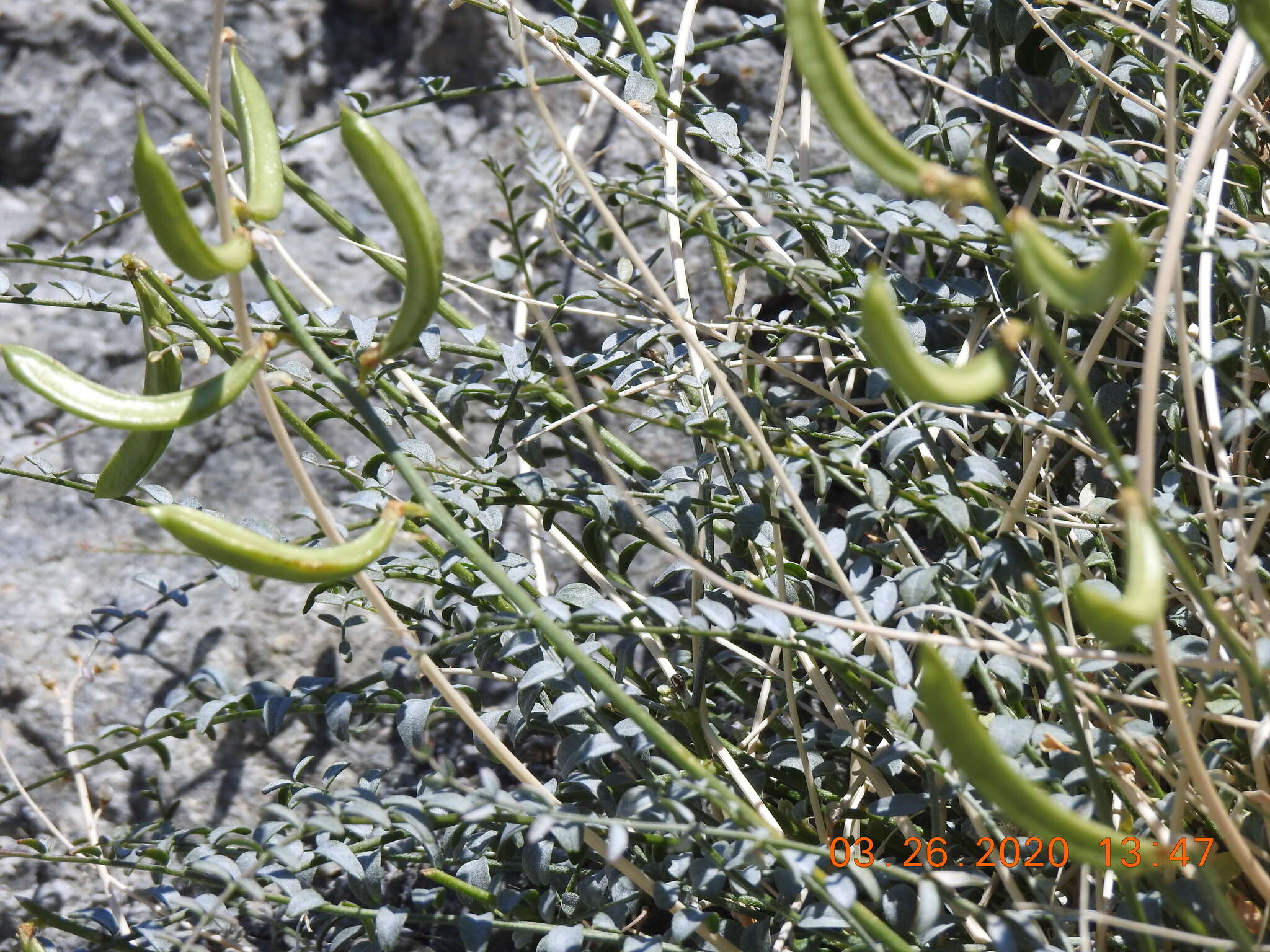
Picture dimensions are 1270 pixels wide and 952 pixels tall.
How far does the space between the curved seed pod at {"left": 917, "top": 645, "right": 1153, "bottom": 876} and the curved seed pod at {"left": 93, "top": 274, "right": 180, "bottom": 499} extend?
0.36 m

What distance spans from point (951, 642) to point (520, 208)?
698 millimetres

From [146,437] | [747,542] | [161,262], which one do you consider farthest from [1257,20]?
[161,262]

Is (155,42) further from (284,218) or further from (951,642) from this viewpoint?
(951,642)

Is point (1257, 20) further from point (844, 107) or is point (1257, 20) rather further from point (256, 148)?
point (256, 148)

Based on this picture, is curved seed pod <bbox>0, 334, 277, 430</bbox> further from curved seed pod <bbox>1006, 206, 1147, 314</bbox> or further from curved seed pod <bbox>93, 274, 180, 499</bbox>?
curved seed pod <bbox>1006, 206, 1147, 314</bbox>

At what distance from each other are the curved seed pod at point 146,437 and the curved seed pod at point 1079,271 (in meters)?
0.38

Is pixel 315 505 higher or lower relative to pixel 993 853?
higher

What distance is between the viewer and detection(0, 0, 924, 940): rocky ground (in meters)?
0.83

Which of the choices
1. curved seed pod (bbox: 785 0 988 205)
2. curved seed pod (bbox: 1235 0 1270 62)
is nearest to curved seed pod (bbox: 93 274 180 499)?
curved seed pod (bbox: 785 0 988 205)

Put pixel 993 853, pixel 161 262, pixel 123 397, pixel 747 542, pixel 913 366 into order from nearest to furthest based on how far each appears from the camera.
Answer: pixel 913 366, pixel 123 397, pixel 993 853, pixel 747 542, pixel 161 262

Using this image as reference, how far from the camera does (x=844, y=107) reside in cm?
35

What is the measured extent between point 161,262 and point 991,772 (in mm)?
885

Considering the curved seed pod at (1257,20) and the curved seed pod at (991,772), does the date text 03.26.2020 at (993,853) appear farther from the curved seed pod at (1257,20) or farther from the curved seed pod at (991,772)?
the curved seed pod at (1257,20)

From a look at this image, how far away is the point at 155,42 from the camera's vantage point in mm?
662
